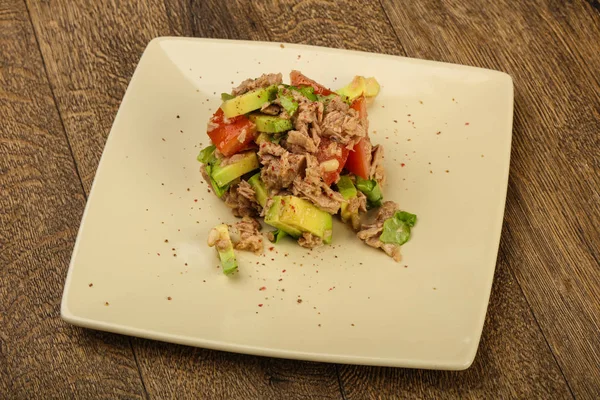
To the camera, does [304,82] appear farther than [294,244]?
Yes

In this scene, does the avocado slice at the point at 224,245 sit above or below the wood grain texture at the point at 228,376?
above

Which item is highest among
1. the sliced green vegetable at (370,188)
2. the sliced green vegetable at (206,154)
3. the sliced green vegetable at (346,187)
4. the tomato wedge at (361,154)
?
the tomato wedge at (361,154)

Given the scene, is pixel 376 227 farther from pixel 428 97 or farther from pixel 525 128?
pixel 525 128

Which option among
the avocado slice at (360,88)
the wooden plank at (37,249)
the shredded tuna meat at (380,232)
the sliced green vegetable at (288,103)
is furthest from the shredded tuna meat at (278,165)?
the wooden plank at (37,249)

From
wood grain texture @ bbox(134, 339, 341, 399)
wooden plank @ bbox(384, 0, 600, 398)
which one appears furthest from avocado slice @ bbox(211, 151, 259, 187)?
wooden plank @ bbox(384, 0, 600, 398)

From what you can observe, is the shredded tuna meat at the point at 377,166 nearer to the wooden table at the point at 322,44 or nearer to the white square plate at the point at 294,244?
the white square plate at the point at 294,244

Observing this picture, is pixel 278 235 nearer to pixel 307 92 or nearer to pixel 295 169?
pixel 295 169

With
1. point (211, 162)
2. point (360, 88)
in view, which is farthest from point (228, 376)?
point (360, 88)
